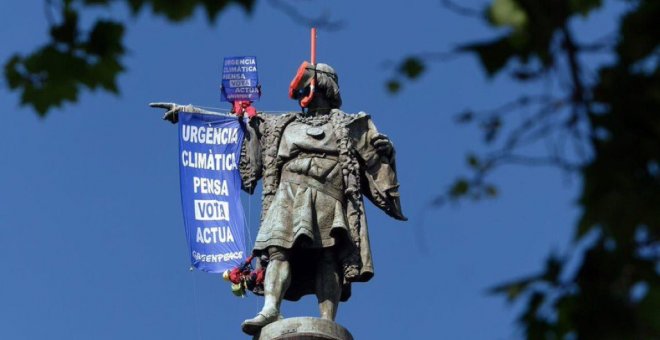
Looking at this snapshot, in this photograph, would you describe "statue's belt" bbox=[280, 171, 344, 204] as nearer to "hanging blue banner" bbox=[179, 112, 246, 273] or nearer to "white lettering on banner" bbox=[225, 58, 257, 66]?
"hanging blue banner" bbox=[179, 112, 246, 273]

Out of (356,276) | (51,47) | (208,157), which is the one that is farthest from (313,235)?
(51,47)

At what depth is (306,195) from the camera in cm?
1814

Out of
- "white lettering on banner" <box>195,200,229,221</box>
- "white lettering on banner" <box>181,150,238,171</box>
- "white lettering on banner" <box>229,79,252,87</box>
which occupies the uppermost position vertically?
"white lettering on banner" <box>229,79,252,87</box>

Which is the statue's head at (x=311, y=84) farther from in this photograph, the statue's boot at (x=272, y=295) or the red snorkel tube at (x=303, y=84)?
the statue's boot at (x=272, y=295)

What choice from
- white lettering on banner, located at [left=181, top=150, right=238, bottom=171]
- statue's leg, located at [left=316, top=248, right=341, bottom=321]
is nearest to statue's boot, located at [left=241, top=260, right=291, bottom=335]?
statue's leg, located at [left=316, top=248, right=341, bottom=321]

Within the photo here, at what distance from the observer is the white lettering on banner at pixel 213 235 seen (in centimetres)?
2005

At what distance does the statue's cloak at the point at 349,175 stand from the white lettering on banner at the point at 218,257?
82 cm

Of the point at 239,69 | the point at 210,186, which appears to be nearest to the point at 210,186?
the point at 210,186

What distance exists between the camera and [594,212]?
624cm

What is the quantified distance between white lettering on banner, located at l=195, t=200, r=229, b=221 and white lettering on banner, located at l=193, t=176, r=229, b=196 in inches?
4.6

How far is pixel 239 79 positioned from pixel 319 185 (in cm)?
314

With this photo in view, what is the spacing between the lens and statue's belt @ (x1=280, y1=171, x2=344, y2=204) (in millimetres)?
18219

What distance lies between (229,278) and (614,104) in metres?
12.8

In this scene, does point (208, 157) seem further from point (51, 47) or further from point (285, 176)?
point (51, 47)
